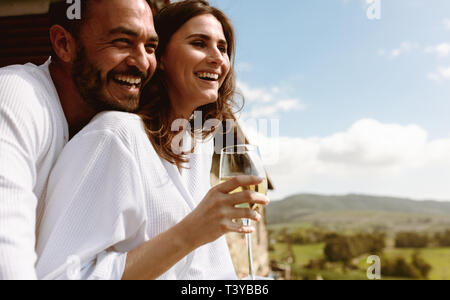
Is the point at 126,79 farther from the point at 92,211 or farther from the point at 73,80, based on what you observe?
the point at 92,211

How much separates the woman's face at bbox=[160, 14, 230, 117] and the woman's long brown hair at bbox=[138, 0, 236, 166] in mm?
51

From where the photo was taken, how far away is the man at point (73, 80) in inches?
51.5

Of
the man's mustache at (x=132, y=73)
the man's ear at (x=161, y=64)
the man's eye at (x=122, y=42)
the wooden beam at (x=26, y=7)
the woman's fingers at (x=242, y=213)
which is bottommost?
the woman's fingers at (x=242, y=213)

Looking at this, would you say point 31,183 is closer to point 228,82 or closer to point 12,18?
point 228,82

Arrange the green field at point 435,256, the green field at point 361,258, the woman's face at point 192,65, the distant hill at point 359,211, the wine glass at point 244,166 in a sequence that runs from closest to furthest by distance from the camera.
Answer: the wine glass at point 244,166
the woman's face at point 192,65
the green field at point 361,258
the green field at point 435,256
the distant hill at point 359,211

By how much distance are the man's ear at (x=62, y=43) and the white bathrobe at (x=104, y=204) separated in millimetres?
578

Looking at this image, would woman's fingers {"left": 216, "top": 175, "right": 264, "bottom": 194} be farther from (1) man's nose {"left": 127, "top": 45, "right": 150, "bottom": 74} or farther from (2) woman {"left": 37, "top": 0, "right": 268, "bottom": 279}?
(1) man's nose {"left": 127, "top": 45, "right": 150, "bottom": 74}

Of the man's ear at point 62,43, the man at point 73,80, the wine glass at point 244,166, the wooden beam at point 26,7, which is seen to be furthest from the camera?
the wooden beam at point 26,7

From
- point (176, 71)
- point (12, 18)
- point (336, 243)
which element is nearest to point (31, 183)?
point (176, 71)

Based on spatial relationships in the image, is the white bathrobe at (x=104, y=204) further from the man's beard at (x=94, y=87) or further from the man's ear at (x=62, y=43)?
→ the man's ear at (x=62, y=43)

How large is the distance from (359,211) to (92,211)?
8299 cm

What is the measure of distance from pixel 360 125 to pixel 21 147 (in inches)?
3840

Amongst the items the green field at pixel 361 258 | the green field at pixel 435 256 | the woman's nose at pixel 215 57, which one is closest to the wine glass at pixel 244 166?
the woman's nose at pixel 215 57

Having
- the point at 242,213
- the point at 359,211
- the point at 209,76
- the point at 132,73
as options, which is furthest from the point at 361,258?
the point at 242,213
